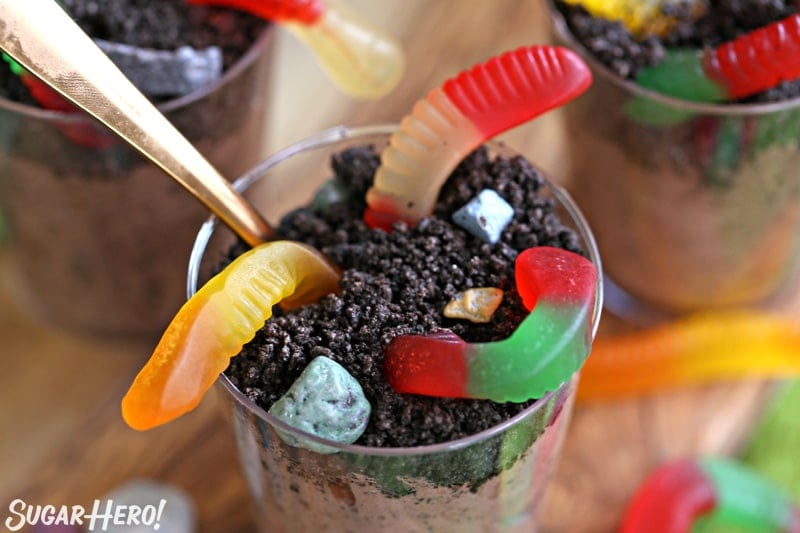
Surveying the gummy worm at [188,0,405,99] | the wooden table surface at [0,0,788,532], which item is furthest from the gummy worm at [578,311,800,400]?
the gummy worm at [188,0,405,99]

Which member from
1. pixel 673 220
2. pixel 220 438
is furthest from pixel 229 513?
pixel 673 220

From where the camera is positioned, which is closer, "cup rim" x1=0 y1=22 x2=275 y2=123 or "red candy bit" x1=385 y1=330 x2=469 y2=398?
"red candy bit" x1=385 y1=330 x2=469 y2=398

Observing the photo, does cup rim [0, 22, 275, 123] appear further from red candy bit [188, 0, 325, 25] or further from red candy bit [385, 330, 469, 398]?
red candy bit [385, 330, 469, 398]

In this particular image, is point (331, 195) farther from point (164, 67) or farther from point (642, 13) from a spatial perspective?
point (642, 13)

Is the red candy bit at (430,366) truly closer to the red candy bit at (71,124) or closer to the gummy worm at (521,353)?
the gummy worm at (521,353)

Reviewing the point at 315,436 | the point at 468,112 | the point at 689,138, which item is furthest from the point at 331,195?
the point at 689,138

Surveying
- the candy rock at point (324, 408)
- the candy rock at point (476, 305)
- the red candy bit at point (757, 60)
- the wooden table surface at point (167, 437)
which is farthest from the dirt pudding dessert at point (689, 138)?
the candy rock at point (324, 408)
